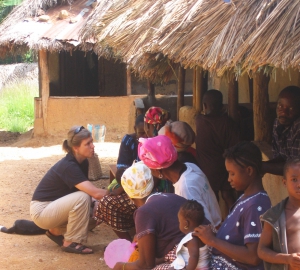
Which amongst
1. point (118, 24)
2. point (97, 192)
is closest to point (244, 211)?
point (97, 192)

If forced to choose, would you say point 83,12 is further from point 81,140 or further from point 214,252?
point 214,252

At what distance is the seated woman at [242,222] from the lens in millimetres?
3268

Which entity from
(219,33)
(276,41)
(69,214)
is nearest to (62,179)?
(69,214)

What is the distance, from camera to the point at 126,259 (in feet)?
14.3

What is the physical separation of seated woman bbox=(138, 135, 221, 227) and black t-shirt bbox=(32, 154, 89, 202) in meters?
1.53

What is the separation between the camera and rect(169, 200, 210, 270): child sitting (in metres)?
3.49

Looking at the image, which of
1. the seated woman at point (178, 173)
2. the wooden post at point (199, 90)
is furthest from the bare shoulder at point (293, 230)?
the wooden post at point (199, 90)

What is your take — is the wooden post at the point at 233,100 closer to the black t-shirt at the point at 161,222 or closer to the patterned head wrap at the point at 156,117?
the patterned head wrap at the point at 156,117

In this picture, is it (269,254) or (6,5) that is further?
(6,5)

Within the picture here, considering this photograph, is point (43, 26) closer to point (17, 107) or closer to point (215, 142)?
point (17, 107)

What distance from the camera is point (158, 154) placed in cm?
420

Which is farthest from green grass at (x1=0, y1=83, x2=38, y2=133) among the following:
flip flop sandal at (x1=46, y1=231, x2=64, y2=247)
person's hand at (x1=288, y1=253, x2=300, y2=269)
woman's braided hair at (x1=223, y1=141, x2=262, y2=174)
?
person's hand at (x1=288, y1=253, x2=300, y2=269)

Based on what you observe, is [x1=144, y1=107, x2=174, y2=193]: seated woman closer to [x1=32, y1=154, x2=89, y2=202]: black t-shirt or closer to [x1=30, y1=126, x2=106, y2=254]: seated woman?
[x1=30, y1=126, x2=106, y2=254]: seated woman

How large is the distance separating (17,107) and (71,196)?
13832 mm
